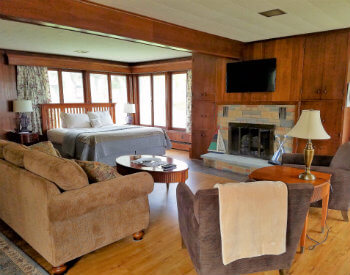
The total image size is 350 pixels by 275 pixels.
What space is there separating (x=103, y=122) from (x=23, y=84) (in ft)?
6.36

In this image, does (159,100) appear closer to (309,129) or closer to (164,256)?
(309,129)

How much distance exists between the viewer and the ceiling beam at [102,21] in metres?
2.30

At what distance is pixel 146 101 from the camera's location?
8.18m

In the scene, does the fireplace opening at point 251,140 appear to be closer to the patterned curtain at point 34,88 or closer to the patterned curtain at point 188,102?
the patterned curtain at point 188,102

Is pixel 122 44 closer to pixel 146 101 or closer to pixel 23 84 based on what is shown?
pixel 23 84

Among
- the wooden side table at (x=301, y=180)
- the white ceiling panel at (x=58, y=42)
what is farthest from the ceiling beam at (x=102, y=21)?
the wooden side table at (x=301, y=180)

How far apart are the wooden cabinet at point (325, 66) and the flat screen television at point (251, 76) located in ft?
1.78

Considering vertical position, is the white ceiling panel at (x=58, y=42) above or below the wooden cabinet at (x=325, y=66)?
above

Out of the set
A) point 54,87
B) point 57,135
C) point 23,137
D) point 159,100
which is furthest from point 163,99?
point 23,137

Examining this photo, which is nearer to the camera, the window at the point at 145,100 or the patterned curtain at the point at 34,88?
the patterned curtain at the point at 34,88

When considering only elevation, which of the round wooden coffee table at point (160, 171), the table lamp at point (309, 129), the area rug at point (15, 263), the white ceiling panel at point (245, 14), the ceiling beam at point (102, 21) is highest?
the white ceiling panel at point (245, 14)

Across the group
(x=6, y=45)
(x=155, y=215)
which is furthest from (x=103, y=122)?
(x=155, y=215)

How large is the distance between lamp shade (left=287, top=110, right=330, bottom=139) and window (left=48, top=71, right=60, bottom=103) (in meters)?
5.84

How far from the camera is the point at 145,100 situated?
820 centimetres
